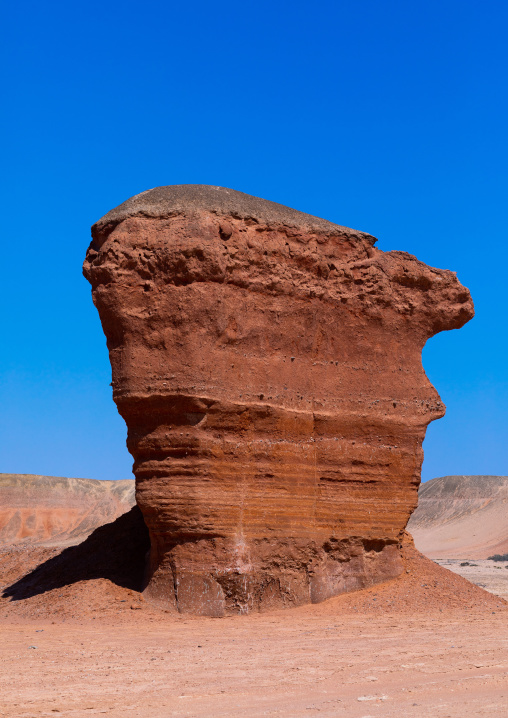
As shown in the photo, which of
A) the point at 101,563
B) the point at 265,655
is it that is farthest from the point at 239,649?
the point at 101,563

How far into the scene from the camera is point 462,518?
51.8 metres

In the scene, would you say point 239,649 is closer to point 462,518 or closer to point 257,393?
point 257,393

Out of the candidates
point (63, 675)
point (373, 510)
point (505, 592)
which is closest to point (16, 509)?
point (505, 592)

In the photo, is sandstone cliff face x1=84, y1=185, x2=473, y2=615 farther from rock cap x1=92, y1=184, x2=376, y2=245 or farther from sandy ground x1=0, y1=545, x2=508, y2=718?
sandy ground x1=0, y1=545, x2=508, y2=718

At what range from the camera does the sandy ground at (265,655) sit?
6355 mm

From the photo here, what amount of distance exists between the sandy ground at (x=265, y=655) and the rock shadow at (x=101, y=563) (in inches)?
8.6

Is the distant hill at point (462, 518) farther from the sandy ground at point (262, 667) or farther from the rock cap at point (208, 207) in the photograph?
the sandy ground at point (262, 667)

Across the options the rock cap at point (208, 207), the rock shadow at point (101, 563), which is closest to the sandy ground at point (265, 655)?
the rock shadow at point (101, 563)

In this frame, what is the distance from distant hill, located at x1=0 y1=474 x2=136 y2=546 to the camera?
163ft

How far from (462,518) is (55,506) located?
26.7 meters

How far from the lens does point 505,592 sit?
765 inches

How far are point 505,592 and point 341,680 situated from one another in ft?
44.6

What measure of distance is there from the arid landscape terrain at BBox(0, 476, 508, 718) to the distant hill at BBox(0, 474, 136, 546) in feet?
116

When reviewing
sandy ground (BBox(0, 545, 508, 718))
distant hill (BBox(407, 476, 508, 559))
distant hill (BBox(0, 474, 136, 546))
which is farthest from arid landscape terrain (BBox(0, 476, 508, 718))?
distant hill (BBox(0, 474, 136, 546))
